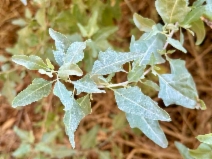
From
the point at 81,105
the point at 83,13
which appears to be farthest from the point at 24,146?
the point at 81,105

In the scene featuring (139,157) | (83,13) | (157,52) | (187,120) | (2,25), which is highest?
(157,52)

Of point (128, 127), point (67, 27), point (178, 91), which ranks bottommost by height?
point (128, 127)

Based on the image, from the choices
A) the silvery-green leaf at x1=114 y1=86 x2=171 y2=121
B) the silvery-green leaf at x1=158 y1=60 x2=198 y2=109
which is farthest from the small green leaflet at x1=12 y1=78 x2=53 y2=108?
the silvery-green leaf at x1=158 y1=60 x2=198 y2=109

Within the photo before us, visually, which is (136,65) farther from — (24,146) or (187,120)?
(187,120)

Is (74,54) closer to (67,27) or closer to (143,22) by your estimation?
(143,22)

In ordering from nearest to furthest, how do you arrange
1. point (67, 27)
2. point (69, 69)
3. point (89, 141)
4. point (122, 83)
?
1. point (69, 69)
2. point (122, 83)
3. point (67, 27)
4. point (89, 141)

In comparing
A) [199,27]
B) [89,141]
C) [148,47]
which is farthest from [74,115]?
[89,141]
